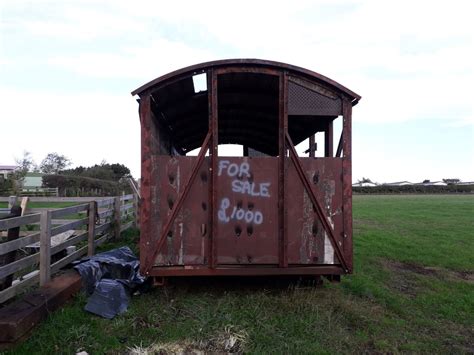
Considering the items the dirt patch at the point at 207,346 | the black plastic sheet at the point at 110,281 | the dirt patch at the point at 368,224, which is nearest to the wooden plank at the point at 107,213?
the black plastic sheet at the point at 110,281

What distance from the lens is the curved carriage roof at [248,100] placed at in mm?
5285

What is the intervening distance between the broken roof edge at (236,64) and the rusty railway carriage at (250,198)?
14 mm

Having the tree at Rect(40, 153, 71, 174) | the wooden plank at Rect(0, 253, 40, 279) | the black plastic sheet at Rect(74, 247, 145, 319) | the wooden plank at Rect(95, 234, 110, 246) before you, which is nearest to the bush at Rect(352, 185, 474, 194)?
the tree at Rect(40, 153, 71, 174)

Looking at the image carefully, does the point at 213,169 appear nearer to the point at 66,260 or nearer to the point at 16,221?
the point at 16,221

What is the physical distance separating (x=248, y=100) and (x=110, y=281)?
3.71 m

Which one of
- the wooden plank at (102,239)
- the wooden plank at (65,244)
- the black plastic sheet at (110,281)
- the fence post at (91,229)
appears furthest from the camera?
the wooden plank at (102,239)

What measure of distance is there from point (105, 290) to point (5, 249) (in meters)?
1.33

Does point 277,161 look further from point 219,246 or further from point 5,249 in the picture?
point 5,249

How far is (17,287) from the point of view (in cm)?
473

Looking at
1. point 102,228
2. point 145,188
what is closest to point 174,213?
point 145,188

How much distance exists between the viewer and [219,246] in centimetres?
521

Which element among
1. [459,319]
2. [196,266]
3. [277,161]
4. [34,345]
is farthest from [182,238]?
[459,319]

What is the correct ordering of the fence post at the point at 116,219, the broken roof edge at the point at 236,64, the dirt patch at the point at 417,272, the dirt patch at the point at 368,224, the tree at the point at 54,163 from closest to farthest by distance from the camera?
the broken roof edge at the point at 236,64 → the dirt patch at the point at 417,272 → the fence post at the point at 116,219 → the dirt patch at the point at 368,224 → the tree at the point at 54,163

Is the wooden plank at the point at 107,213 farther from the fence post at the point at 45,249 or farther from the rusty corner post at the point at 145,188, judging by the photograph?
the rusty corner post at the point at 145,188
